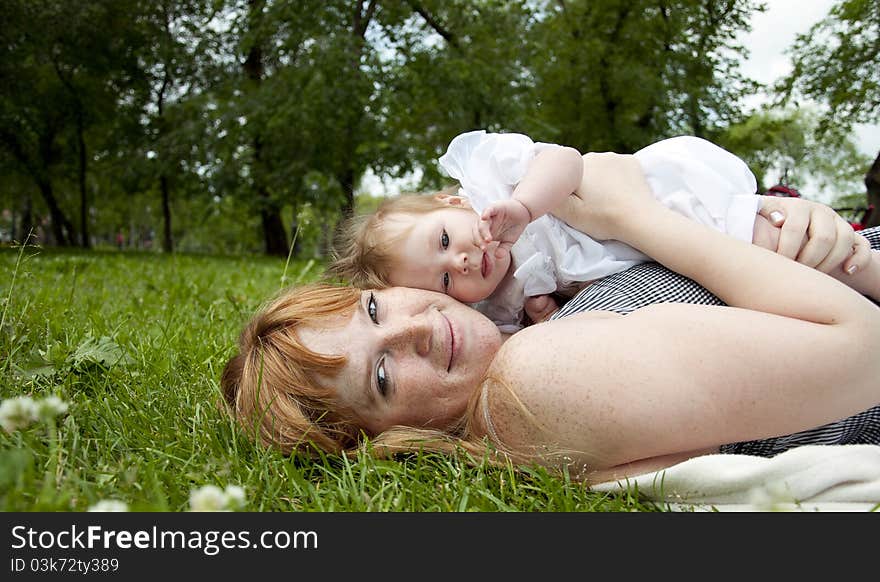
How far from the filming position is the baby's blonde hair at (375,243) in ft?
8.63

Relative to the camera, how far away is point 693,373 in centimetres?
159

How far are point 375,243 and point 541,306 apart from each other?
71 cm

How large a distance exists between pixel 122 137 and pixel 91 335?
20.2m

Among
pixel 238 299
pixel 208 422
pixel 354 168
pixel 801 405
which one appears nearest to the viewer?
pixel 801 405

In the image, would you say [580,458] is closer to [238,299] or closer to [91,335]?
[91,335]

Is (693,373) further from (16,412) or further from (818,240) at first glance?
(16,412)

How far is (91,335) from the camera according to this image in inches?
123

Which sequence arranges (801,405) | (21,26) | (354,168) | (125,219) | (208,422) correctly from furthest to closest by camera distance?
(125,219)
(354,168)
(21,26)
(208,422)
(801,405)

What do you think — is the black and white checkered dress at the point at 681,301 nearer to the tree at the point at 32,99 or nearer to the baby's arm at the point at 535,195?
the baby's arm at the point at 535,195

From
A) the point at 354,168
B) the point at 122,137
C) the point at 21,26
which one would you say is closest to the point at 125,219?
the point at 122,137

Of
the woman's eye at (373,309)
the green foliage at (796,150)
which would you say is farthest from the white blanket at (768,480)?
the green foliage at (796,150)

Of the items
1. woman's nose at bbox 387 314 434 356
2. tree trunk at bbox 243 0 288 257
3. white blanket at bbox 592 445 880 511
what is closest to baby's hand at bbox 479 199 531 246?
woman's nose at bbox 387 314 434 356

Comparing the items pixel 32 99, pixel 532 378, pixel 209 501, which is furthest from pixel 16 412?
pixel 32 99

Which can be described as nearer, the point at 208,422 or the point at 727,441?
the point at 727,441
